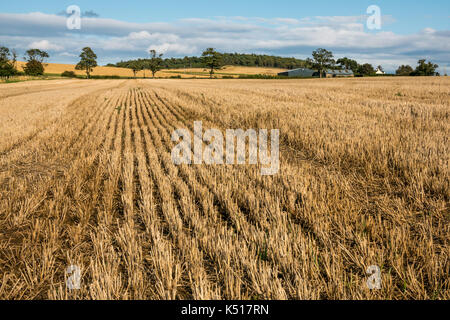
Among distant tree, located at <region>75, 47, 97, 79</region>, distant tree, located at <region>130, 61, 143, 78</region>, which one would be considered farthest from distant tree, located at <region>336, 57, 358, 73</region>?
distant tree, located at <region>75, 47, 97, 79</region>

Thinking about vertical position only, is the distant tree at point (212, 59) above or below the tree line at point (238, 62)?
below

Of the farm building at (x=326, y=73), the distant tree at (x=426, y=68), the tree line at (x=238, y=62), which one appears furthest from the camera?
the tree line at (x=238, y=62)

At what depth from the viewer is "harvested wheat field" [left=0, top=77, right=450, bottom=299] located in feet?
8.46

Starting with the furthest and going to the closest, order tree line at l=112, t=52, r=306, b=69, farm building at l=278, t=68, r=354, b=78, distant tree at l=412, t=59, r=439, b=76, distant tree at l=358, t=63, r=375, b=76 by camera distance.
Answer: tree line at l=112, t=52, r=306, b=69
distant tree at l=358, t=63, r=375, b=76
farm building at l=278, t=68, r=354, b=78
distant tree at l=412, t=59, r=439, b=76

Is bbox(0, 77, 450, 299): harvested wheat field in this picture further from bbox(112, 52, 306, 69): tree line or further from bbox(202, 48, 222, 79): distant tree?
bbox(112, 52, 306, 69): tree line

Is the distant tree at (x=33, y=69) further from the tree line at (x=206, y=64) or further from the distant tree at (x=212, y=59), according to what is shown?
the distant tree at (x=212, y=59)

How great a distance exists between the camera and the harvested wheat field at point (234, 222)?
258 centimetres

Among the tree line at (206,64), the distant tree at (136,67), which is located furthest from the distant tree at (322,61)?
the distant tree at (136,67)

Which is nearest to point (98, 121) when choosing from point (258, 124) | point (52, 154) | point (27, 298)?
point (52, 154)

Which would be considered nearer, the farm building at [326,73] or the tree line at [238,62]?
the farm building at [326,73]

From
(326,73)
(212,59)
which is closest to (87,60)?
(212,59)

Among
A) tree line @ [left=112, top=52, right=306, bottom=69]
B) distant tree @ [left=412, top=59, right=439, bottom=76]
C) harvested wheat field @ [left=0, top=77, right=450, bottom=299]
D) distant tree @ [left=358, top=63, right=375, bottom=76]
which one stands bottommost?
harvested wheat field @ [left=0, top=77, right=450, bottom=299]

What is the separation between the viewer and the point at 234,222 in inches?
148

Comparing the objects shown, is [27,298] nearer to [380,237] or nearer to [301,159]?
[380,237]
